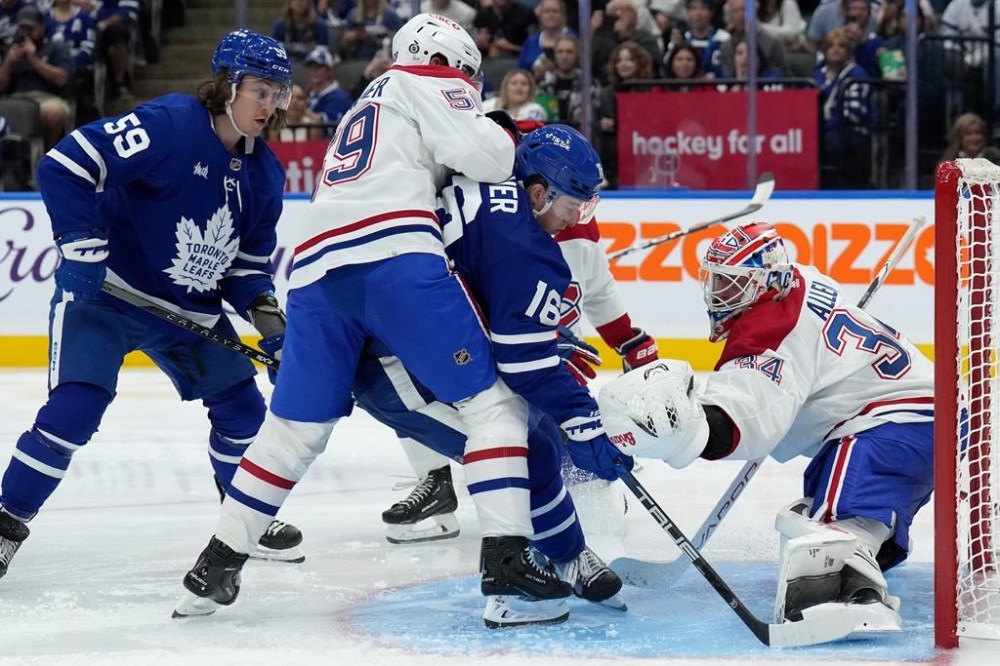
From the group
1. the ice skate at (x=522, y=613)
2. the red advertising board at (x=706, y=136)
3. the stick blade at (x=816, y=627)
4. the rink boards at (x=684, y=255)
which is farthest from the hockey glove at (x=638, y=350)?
the red advertising board at (x=706, y=136)

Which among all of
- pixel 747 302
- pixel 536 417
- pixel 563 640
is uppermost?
pixel 747 302

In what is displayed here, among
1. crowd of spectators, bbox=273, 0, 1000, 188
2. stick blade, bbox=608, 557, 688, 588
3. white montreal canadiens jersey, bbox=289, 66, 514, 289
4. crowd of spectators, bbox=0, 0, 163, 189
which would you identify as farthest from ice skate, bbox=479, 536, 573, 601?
crowd of spectators, bbox=0, 0, 163, 189

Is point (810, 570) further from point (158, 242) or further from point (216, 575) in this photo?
point (158, 242)

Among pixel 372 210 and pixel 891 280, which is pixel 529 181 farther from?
pixel 891 280

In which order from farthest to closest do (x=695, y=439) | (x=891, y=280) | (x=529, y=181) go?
1. (x=891, y=280)
2. (x=529, y=181)
3. (x=695, y=439)

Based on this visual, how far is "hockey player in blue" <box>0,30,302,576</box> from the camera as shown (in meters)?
3.28

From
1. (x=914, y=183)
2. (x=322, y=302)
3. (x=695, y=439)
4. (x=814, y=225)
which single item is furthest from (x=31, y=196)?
(x=695, y=439)

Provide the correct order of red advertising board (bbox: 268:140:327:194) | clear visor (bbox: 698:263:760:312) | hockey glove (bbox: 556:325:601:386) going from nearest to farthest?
clear visor (bbox: 698:263:760:312)
hockey glove (bbox: 556:325:601:386)
red advertising board (bbox: 268:140:327:194)

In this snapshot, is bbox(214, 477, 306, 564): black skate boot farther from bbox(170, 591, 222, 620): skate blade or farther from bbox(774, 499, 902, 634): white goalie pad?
bbox(774, 499, 902, 634): white goalie pad

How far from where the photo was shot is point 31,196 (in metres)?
6.75

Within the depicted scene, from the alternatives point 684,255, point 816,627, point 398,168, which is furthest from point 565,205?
point 684,255

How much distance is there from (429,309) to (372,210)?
22cm

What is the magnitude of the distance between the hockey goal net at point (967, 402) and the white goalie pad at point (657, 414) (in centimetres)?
42

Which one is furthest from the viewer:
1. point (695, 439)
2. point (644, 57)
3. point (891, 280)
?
point (644, 57)
